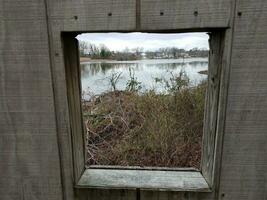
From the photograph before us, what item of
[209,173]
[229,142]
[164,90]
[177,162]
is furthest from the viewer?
[164,90]

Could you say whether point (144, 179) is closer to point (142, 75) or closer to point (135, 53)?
point (135, 53)

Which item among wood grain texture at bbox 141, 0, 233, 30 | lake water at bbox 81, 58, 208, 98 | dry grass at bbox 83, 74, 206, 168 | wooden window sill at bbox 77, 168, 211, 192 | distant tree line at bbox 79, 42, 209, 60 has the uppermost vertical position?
wood grain texture at bbox 141, 0, 233, 30

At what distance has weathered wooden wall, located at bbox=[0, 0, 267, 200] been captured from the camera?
887 millimetres

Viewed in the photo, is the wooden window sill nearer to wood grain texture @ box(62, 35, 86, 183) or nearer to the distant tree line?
wood grain texture @ box(62, 35, 86, 183)

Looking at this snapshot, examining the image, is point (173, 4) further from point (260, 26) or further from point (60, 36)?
point (60, 36)

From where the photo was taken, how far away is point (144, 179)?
114 cm

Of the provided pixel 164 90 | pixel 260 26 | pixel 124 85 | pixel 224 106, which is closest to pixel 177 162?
pixel 164 90

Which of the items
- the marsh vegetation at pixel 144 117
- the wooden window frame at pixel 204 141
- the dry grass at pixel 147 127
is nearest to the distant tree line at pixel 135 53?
the marsh vegetation at pixel 144 117

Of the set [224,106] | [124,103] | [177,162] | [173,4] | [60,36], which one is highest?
[173,4]

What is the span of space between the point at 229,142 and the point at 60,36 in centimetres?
77

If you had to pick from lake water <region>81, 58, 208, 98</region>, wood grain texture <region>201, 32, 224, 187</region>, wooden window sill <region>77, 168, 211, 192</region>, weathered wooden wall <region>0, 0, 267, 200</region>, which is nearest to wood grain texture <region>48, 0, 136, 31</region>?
weathered wooden wall <region>0, 0, 267, 200</region>

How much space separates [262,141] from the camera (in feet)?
3.21

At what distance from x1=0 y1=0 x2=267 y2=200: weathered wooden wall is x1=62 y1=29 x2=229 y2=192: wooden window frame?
0.03 m

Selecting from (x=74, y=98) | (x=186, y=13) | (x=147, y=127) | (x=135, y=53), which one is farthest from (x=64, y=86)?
(x=147, y=127)
